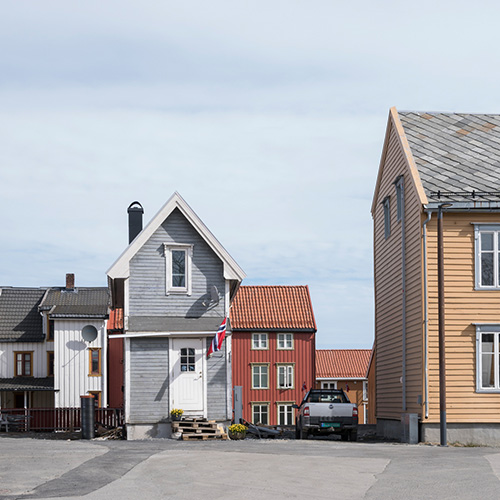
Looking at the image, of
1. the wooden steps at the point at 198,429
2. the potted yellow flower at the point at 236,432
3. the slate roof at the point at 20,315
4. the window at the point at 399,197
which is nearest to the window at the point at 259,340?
the slate roof at the point at 20,315

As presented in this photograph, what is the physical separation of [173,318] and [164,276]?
139cm

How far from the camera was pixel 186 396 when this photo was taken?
27.7 meters

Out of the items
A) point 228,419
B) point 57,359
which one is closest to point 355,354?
point 57,359

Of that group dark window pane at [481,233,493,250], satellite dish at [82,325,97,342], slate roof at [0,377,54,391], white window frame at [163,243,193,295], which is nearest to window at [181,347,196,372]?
white window frame at [163,243,193,295]

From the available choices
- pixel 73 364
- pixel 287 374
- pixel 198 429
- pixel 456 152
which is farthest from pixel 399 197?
pixel 287 374

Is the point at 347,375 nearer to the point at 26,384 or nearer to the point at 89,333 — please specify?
the point at 89,333

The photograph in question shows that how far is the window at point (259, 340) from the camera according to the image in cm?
5731

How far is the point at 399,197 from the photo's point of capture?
92.4ft

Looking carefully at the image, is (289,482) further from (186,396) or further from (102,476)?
(186,396)

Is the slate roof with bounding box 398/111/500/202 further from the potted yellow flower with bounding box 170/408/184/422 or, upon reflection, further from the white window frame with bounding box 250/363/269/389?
the white window frame with bounding box 250/363/269/389

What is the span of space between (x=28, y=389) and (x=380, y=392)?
26.8 meters

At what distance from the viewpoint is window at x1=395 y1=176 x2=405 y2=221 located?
91.2 feet

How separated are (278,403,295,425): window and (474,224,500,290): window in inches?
1290

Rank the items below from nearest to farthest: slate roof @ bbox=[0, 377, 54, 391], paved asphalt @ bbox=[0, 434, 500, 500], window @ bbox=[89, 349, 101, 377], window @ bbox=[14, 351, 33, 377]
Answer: paved asphalt @ bbox=[0, 434, 500, 500] < slate roof @ bbox=[0, 377, 54, 391] < window @ bbox=[89, 349, 101, 377] < window @ bbox=[14, 351, 33, 377]
